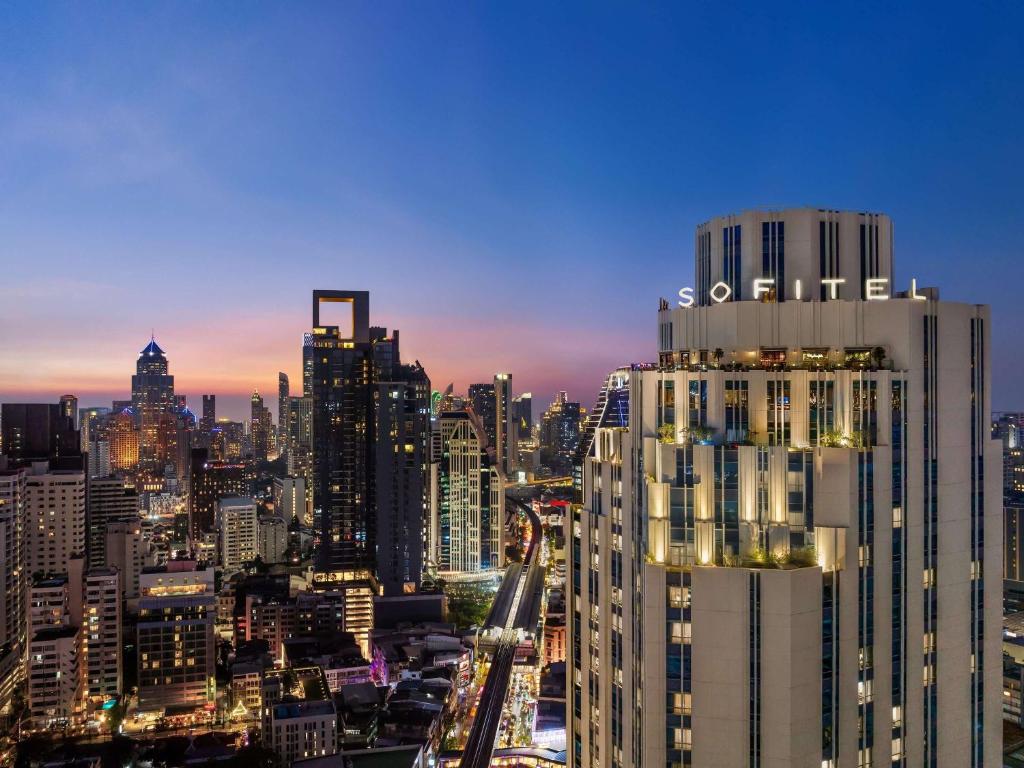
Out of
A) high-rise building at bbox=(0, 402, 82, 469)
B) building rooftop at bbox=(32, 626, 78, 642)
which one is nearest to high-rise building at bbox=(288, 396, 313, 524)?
high-rise building at bbox=(0, 402, 82, 469)

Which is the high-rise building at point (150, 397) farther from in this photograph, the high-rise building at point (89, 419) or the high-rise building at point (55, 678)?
the high-rise building at point (55, 678)

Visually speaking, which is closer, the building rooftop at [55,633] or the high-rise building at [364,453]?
the building rooftop at [55,633]

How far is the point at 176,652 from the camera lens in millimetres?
52844

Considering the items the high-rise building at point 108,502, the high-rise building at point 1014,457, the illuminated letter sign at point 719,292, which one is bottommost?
the high-rise building at point 108,502

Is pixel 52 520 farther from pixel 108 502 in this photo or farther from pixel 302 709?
pixel 302 709

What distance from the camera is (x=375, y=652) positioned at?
59.5 metres

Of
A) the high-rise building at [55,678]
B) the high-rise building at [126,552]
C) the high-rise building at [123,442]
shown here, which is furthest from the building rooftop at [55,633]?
the high-rise building at [123,442]

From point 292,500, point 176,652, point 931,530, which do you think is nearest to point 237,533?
point 292,500

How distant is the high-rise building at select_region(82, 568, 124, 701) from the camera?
52.4 m

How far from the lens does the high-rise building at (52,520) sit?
71.2 metres

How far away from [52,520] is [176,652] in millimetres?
27321

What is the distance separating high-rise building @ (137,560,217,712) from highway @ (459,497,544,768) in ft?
61.4

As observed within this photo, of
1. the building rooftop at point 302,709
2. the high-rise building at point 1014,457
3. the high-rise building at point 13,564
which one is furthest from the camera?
the high-rise building at point 1014,457

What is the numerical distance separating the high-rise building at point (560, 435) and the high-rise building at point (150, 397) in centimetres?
7990
